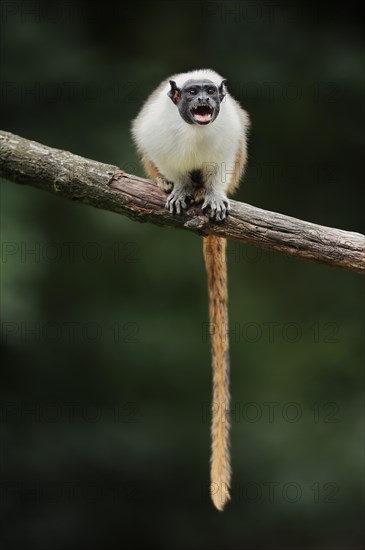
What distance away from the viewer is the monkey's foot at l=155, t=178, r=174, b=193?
3.93m

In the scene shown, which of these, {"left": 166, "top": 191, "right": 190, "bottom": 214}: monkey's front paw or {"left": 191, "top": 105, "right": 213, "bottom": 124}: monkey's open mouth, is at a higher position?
{"left": 191, "top": 105, "right": 213, "bottom": 124}: monkey's open mouth

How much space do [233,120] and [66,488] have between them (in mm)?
3521

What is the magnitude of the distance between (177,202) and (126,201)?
283 mm

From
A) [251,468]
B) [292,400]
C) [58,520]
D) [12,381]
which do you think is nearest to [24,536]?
[58,520]

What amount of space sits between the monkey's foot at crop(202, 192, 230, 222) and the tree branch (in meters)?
0.03

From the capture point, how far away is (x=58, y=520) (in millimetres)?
6379

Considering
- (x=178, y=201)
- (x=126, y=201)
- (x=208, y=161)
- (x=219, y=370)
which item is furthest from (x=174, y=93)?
(x=219, y=370)

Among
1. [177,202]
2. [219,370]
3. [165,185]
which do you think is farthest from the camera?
[219,370]

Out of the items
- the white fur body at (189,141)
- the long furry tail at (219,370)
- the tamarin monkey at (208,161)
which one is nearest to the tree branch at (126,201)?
the tamarin monkey at (208,161)

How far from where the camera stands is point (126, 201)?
3.69m

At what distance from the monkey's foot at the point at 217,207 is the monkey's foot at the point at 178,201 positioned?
10 cm

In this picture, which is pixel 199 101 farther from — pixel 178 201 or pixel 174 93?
pixel 178 201

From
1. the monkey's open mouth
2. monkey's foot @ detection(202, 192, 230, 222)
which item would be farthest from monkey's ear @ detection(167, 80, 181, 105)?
monkey's foot @ detection(202, 192, 230, 222)

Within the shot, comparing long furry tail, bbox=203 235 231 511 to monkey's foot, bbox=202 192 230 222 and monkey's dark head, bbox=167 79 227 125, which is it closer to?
monkey's foot, bbox=202 192 230 222
